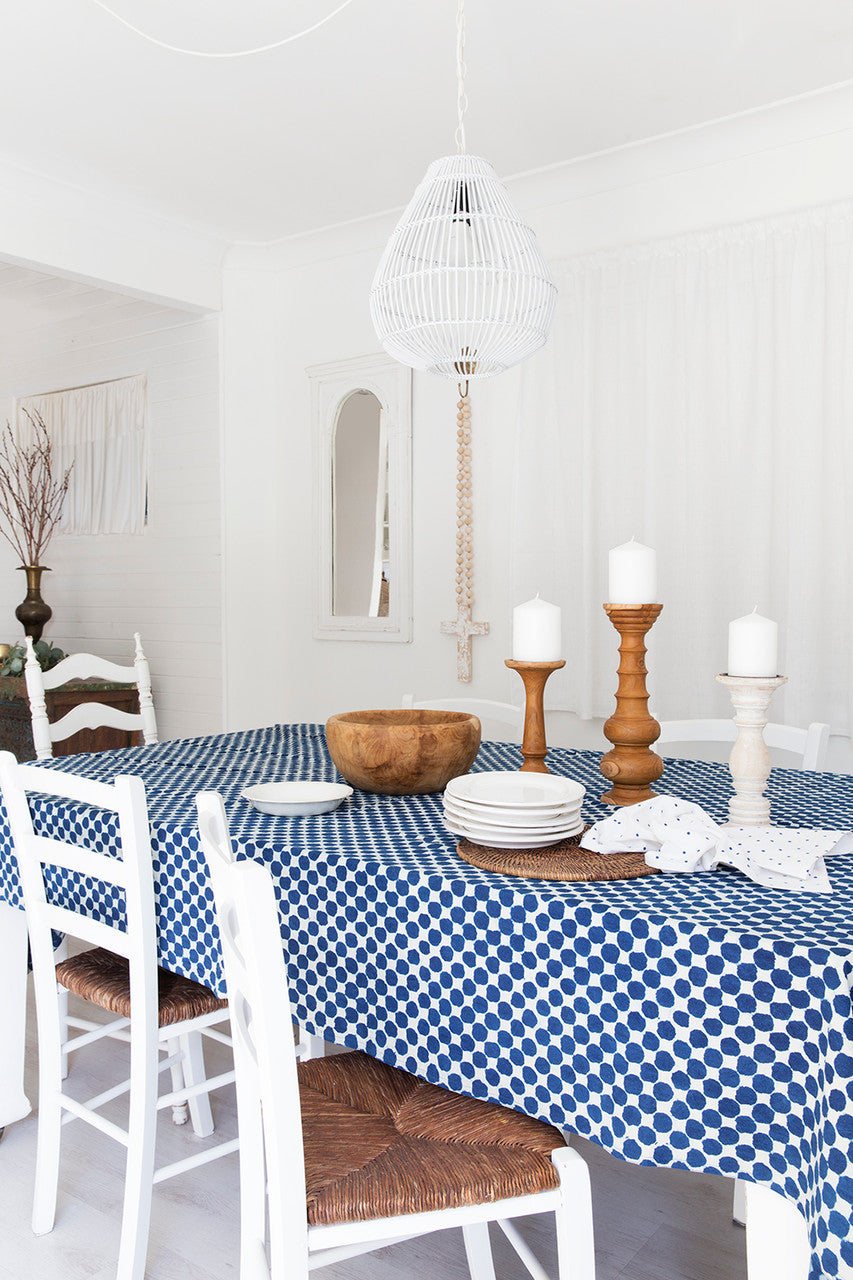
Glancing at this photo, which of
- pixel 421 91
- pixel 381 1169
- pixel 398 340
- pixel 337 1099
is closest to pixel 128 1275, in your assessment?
pixel 337 1099

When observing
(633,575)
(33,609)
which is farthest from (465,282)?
(33,609)

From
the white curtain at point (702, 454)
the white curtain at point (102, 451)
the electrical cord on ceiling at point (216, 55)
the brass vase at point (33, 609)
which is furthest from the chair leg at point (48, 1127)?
the white curtain at point (102, 451)

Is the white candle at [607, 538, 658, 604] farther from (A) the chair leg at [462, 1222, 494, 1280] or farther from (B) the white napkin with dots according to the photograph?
(A) the chair leg at [462, 1222, 494, 1280]

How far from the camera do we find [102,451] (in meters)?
4.84

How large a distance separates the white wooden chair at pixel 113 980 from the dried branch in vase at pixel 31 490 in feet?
11.2

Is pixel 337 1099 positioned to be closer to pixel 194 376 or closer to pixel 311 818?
pixel 311 818

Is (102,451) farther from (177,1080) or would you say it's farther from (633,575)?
(633,575)

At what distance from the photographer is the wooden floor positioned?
1729mm

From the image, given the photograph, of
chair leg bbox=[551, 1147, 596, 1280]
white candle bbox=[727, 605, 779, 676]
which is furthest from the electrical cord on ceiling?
chair leg bbox=[551, 1147, 596, 1280]

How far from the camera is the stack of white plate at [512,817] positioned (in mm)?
1447

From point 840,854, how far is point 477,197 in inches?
58.6

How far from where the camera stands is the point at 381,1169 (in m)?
1.20

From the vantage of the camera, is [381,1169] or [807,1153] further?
[381,1169]

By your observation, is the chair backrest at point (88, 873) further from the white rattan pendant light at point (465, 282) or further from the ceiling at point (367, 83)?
the ceiling at point (367, 83)
